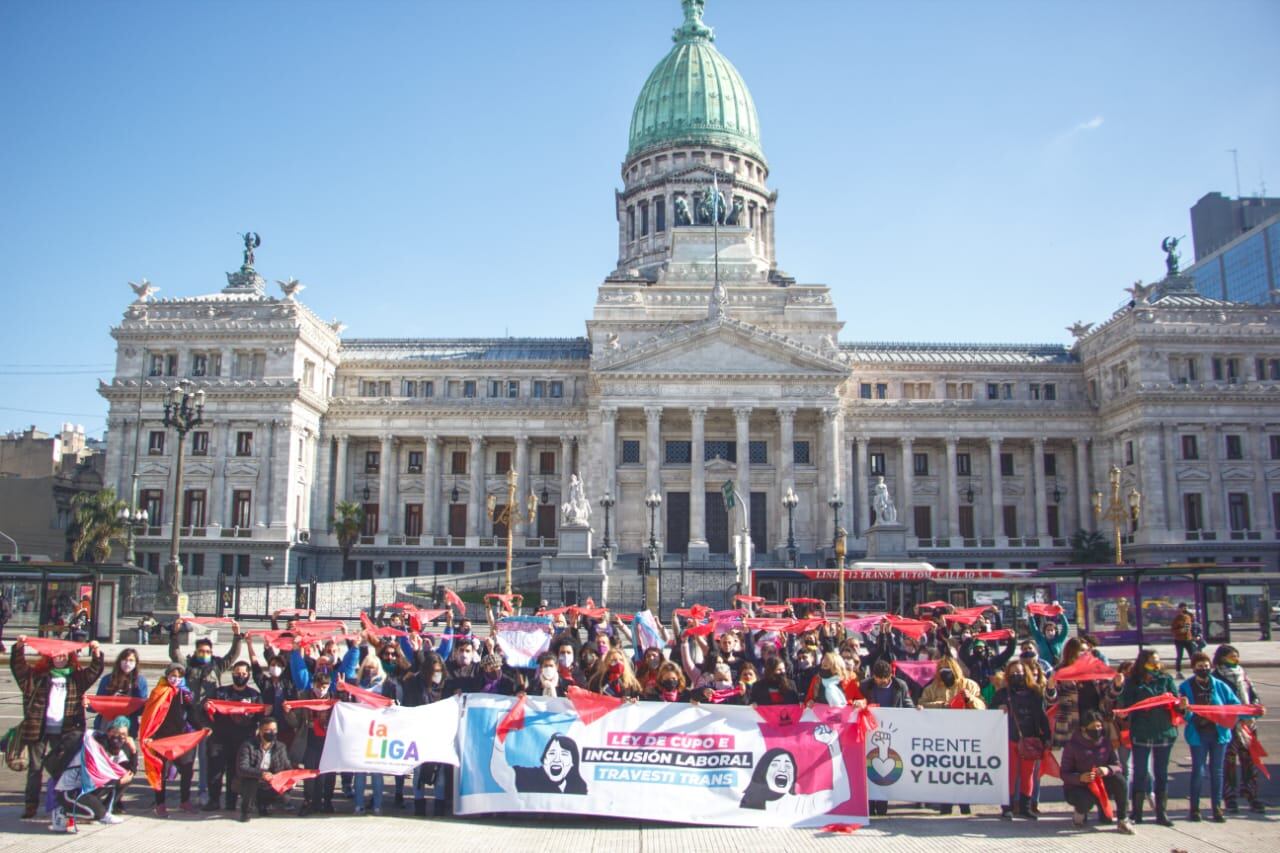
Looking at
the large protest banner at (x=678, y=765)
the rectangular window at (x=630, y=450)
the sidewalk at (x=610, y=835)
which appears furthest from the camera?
the rectangular window at (x=630, y=450)

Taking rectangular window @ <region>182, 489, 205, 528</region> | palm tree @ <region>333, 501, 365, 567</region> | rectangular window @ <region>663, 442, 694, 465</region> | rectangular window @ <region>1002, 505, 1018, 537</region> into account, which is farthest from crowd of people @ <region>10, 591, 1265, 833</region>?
rectangular window @ <region>1002, 505, 1018, 537</region>

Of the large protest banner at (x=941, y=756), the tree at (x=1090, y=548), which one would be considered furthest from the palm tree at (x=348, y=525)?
the large protest banner at (x=941, y=756)

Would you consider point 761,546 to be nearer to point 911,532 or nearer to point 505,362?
point 911,532

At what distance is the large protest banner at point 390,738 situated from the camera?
13555 millimetres

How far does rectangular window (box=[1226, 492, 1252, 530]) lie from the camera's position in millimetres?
64438

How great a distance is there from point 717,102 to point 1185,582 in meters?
64.2

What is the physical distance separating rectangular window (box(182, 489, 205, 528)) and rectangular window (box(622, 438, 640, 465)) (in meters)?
25.9

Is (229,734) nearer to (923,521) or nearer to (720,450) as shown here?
(720,450)

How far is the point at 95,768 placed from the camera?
12.8 metres

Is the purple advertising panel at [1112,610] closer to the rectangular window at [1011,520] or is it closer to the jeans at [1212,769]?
the jeans at [1212,769]

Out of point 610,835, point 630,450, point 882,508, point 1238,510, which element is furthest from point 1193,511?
point 610,835

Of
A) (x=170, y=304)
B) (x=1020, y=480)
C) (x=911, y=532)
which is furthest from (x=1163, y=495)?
(x=170, y=304)

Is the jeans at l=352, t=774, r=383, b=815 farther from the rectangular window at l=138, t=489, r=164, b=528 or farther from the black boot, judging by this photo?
the rectangular window at l=138, t=489, r=164, b=528

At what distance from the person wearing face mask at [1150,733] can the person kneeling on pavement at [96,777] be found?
1281 centimetres
